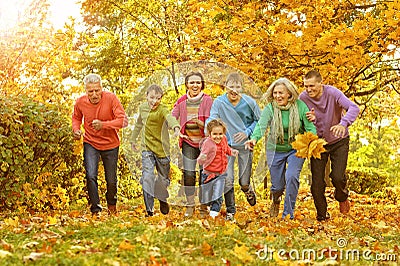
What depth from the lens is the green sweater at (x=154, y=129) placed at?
7.76 m

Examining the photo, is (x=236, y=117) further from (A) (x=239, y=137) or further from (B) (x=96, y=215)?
(B) (x=96, y=215)

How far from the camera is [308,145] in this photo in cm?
699

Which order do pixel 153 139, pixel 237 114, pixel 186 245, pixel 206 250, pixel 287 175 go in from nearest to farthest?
pixel 206 250
pixel 186 245
pixel 287 175
pixel 237 114
pixel 153 139

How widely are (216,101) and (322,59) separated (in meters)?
1.80

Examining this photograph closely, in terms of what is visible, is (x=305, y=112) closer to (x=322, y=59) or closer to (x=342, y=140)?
(x=342, y=140)

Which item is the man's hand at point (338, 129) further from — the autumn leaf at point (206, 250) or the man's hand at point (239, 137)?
the autumn leaf at point (206, 250)

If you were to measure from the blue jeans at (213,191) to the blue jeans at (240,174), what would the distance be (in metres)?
0.10

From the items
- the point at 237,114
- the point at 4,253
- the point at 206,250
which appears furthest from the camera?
the point at 237,114

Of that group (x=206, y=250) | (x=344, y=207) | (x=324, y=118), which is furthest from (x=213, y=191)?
(x=206, y=250)

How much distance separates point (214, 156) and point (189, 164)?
0.59m

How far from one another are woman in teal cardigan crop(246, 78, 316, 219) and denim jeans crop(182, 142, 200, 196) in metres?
0.90

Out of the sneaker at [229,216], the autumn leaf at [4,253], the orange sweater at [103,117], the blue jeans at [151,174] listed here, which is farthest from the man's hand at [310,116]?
the autumn leaf at [4,253]

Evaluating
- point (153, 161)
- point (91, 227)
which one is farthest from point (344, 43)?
point (91, 227)

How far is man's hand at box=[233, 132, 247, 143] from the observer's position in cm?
746
